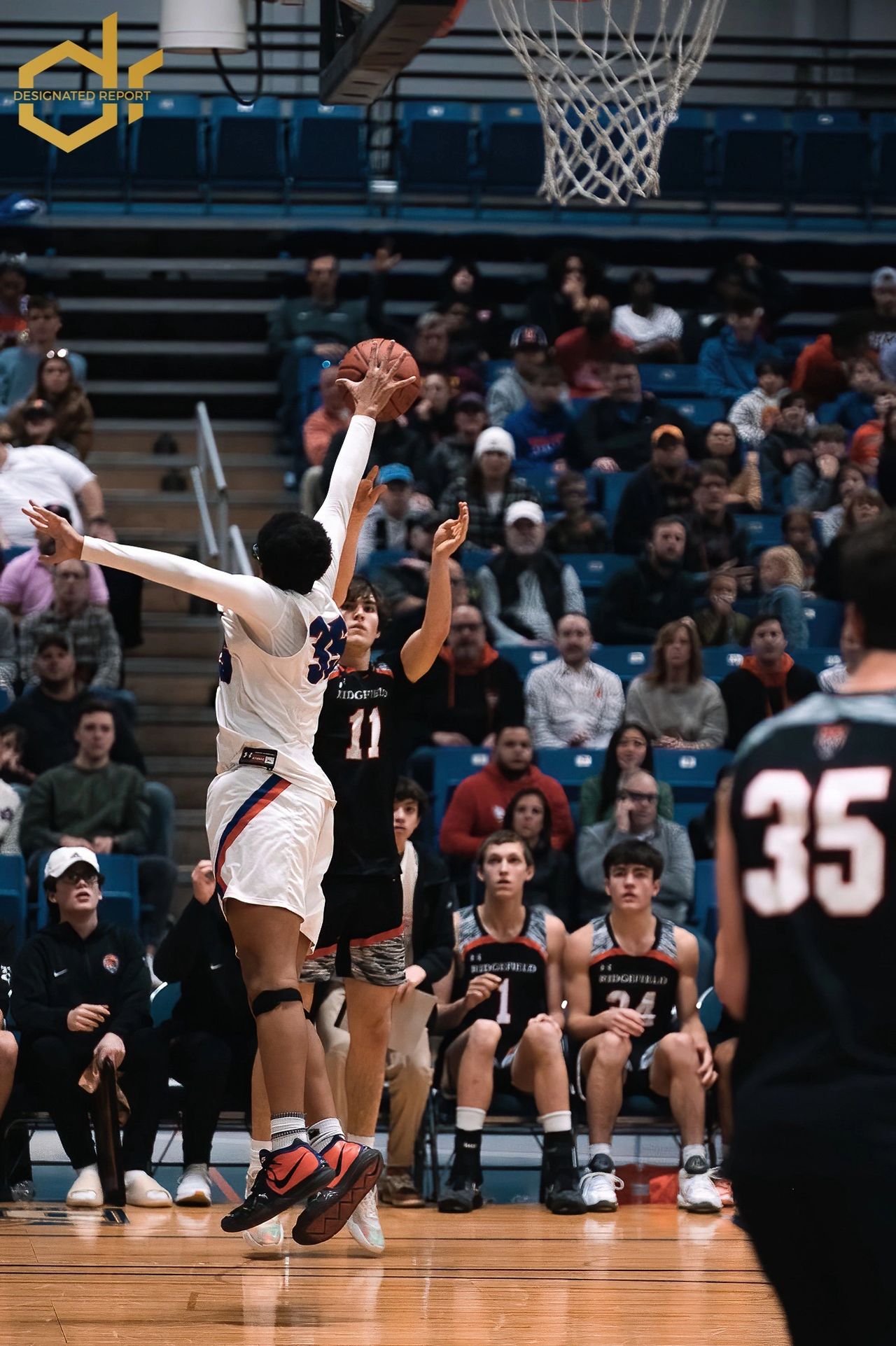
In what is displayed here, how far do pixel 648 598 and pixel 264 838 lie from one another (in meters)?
6.18

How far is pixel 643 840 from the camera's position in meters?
8.55

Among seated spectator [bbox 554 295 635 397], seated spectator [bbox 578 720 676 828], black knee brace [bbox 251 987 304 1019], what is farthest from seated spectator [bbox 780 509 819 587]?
black knee brace [bbox 251 987 304 1019]

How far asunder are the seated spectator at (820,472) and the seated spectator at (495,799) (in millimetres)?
4186

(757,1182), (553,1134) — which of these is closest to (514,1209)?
(553,1134)

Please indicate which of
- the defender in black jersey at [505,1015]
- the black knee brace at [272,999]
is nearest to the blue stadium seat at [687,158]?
the defender in black jersey at [505,1015]

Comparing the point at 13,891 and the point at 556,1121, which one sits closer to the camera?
the point at 556,1121

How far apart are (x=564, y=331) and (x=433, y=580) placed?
8843 mm

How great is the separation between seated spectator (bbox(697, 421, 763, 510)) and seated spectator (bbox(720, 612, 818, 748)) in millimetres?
2607

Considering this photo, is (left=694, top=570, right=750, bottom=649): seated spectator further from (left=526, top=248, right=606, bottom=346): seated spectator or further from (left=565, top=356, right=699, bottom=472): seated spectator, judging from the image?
(left=526, top=248, right=606, bottom=346): seated spectator

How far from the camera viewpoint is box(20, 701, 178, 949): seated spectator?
8.55 metres

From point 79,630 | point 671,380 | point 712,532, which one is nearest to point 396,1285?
point 79,630

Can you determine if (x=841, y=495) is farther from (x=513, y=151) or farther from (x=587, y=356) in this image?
(x=513, y=151)

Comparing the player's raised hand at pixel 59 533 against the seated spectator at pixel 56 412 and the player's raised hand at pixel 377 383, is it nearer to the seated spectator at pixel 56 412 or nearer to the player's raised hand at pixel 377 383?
the player's raised hand at pixel 377 383

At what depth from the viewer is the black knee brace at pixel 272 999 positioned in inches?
200
